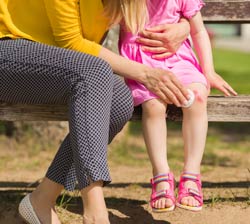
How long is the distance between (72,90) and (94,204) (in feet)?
1.58

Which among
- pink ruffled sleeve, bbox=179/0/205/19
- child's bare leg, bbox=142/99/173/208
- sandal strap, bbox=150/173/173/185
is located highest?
pink ruffled sleeve, bbox=179/0/205/19

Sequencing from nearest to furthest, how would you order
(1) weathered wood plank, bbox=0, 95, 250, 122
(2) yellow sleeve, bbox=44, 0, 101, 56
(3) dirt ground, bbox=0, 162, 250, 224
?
(2) yellow sleeve, bbox=44, 0, 101, 56, (1) weathered wood plank, bbox=0, 95, 250, 122, (3) dirt ground, bbox=0, 162, 250, 224

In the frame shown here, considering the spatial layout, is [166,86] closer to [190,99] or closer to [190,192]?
[190,99]

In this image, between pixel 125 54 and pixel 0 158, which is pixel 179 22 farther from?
pixel 0 158

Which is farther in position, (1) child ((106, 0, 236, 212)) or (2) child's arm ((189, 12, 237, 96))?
(2) child's arm ((189, 12, 237, 96))

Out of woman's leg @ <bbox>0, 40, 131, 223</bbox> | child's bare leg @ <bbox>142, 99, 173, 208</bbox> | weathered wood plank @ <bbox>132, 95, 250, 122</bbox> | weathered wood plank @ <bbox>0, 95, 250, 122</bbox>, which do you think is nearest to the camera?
woman's leg @ <bbox>0, 40, 131, 223</bbox>

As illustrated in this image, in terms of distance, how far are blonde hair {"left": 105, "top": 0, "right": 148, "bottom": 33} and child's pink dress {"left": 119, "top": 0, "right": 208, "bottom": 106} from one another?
0.54 feet

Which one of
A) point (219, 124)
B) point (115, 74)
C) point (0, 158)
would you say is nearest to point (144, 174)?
point (0, 158)

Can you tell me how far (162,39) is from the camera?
338cm

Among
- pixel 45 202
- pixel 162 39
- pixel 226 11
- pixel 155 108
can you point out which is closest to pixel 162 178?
pixel 155 108

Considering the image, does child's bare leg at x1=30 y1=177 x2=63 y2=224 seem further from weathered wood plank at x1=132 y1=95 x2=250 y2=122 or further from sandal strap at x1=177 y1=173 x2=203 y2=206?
weathered wood plank at x1=132 y1=95 x2=250 y2=122

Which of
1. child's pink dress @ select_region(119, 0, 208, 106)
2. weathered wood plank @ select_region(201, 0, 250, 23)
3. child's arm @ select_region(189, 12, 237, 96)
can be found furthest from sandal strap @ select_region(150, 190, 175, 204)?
weathered wood plank @ select_region(201, 0, 250, 23)

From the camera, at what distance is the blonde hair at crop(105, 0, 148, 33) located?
3.14 metres

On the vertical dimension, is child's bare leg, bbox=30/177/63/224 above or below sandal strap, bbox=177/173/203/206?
below
